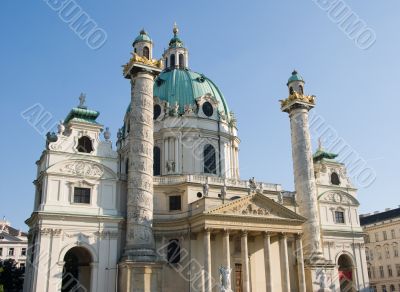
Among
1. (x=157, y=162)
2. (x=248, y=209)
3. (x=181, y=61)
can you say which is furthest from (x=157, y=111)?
(x=248, y=209)

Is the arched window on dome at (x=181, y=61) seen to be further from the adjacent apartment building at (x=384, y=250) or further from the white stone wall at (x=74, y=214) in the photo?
the adjacent apartment building at (x=384, y=250)

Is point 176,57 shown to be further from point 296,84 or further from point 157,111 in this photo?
point 296,84

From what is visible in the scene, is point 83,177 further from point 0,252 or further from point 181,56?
point 0,252

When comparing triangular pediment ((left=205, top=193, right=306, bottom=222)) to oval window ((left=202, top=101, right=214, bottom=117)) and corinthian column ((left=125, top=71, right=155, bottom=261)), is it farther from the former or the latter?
oval window ((left=202, top=101, right=214, bottom=117))

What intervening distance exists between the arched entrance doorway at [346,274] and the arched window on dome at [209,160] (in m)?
16.9

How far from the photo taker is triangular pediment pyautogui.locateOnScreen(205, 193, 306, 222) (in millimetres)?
39469

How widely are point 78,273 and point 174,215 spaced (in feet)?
31.3

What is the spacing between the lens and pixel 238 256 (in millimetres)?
42062

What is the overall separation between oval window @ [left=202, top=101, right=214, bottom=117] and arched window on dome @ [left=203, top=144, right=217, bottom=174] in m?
3.90

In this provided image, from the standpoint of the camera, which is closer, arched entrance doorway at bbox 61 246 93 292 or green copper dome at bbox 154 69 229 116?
arched entrance doorway at bbox 61 246 93 292

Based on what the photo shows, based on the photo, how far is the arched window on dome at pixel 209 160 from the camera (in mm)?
49531

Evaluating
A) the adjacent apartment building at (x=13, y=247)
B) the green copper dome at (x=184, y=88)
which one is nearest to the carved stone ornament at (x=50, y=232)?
the green copper dome at (x=184, y=88)

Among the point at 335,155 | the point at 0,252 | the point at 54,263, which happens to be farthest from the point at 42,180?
the point at 0,252

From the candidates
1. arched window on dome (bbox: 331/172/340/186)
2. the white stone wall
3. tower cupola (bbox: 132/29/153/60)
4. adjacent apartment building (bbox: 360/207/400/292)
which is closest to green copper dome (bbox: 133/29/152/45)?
tower cupola (bbox: 132/29/153/60)
